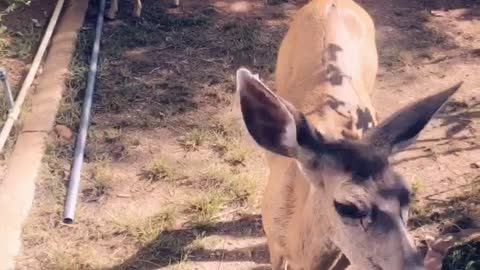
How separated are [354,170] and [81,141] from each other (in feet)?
10.4

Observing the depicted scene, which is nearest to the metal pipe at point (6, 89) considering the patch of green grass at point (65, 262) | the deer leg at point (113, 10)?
the patch of green grass at point (65, 262)

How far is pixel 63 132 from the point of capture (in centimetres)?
641

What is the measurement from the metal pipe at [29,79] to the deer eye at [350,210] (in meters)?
3.16

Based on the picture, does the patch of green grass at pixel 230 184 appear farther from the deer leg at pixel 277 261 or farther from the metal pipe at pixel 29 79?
the metal pipe at pixel 29 79

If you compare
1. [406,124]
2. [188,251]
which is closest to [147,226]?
[188,251]

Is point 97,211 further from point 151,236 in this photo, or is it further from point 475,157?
point 475,157

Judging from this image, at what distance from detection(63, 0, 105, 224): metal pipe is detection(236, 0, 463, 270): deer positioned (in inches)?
66.8

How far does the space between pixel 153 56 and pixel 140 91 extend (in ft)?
2.11

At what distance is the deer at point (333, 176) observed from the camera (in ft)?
11.2

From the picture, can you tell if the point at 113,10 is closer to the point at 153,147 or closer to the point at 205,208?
the point at 153,147

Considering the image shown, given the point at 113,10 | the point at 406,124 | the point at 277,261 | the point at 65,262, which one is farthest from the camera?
the point at 113,10

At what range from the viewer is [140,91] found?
7.02 metres

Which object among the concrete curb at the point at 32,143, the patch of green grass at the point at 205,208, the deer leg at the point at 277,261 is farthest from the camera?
the patch of green grass at the point at 205,208

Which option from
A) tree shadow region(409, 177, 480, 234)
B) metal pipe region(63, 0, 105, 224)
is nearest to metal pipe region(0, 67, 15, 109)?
metal pipe region(63, 0, 105, 224)
